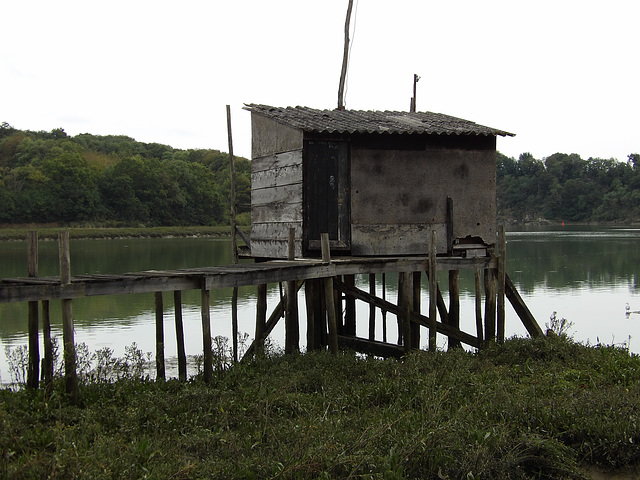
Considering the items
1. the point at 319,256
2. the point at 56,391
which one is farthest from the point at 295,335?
the point at 56,391

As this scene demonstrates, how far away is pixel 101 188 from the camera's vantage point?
84.9 m

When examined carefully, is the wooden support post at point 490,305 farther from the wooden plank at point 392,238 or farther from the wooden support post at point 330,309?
the wooden support post at point 330,309

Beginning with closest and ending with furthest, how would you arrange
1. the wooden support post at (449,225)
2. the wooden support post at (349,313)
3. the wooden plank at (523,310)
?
the wooden support post at (449,225) < the wooden plank at (523,310) < the wooden support post at (349,313)

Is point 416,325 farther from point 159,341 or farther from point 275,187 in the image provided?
point 159,341

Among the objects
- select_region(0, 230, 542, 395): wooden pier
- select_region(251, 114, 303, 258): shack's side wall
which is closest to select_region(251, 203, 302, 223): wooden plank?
select_region(251, 114, 303, 258): shack's side wall

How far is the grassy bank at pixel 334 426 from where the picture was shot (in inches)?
261

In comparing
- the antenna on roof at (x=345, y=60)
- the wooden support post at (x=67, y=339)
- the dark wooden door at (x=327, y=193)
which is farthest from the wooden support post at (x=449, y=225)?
the wooden support post at (x=67, y=339)

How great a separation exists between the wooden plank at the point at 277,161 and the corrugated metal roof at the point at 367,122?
2.00ft

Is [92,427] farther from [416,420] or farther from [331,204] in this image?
[331,204]

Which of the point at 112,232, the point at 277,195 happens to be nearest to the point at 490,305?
the point at 277,195

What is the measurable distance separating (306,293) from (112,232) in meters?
60.6

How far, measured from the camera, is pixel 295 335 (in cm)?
1348

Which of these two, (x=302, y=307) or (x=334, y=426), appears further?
(x=302, y=307)

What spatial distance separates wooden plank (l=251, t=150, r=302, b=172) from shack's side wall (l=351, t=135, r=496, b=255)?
1.08 metres
